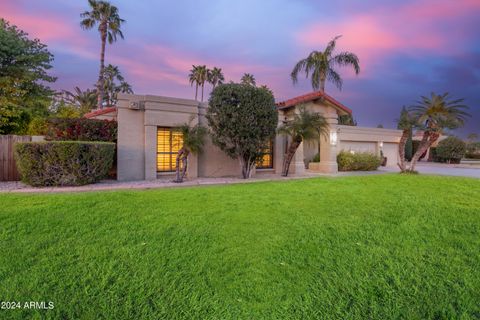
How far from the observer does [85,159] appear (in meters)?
8.22

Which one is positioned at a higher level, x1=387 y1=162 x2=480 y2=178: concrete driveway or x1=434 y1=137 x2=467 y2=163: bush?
x1=434 y1=137 x2=467 y2=163: bush

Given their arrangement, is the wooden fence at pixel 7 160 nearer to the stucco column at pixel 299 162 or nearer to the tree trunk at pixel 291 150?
the tree trunk at pixel 291 150

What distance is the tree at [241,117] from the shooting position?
979cm

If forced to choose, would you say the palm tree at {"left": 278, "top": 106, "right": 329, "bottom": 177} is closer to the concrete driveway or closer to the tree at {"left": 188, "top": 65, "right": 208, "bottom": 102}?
the concrete driveway

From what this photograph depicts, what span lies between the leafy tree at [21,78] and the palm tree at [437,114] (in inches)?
774

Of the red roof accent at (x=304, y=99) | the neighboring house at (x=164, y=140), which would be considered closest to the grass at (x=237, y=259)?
the neighboring house at (x=164, y=140)

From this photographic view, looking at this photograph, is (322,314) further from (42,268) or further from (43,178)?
(43,178)

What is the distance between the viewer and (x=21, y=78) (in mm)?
11875

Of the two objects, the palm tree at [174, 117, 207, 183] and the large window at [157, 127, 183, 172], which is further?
the large window at [157, 127, 183, 172]

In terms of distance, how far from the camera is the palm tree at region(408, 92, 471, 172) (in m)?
11.6

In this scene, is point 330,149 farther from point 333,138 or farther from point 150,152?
point 150,152

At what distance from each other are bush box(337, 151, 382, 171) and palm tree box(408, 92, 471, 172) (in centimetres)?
364

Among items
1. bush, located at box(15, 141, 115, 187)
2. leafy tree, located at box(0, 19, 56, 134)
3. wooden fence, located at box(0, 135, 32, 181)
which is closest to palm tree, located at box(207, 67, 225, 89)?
leafy tree, located at box(0, 19, 56, 134)

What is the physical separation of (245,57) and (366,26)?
8.39 m
